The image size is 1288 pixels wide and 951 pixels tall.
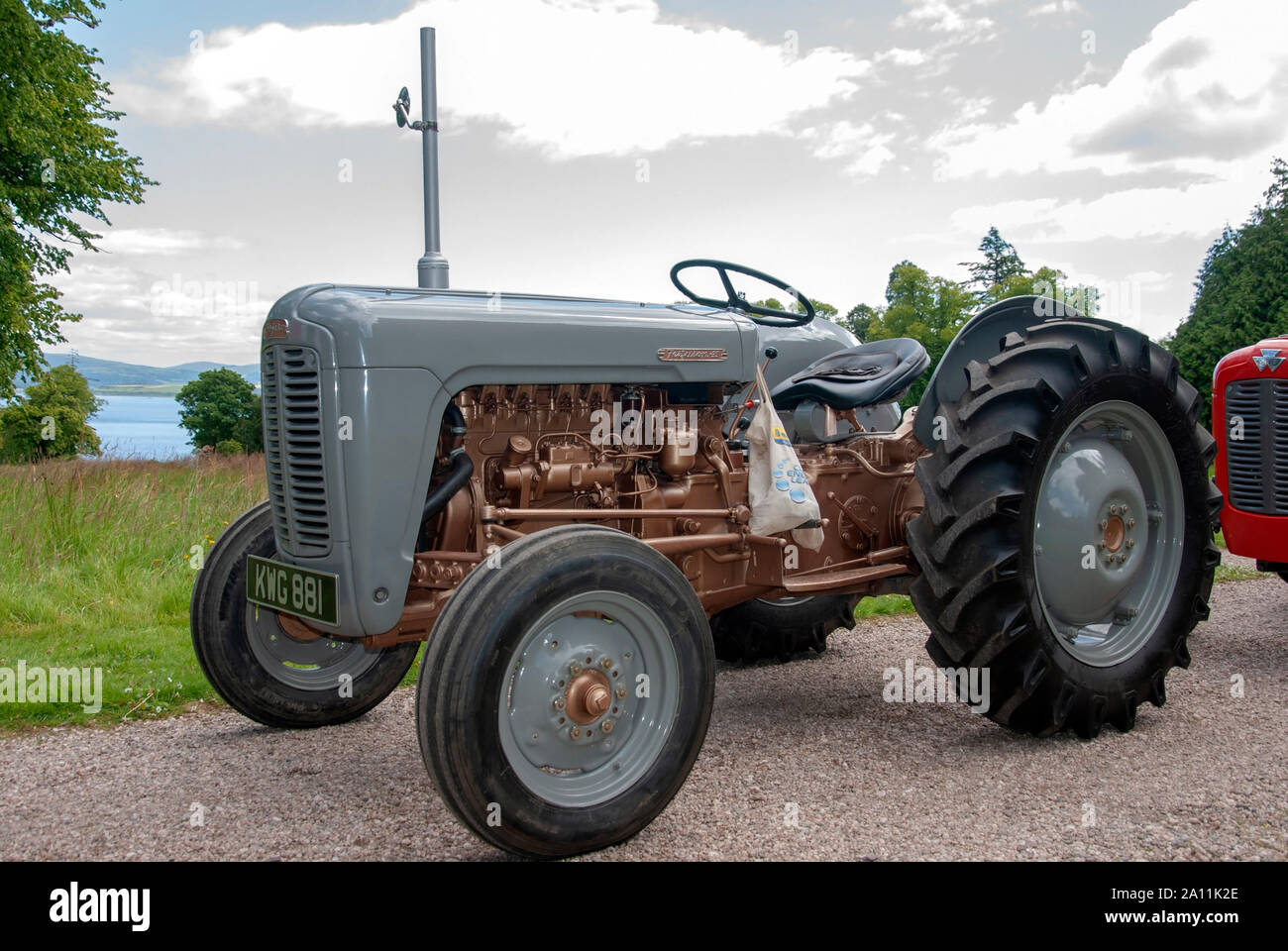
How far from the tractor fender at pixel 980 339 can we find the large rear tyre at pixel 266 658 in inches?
99.9

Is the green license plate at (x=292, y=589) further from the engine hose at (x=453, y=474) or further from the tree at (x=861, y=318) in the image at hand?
the tree at (x=861, y=318)

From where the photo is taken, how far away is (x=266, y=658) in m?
4.28

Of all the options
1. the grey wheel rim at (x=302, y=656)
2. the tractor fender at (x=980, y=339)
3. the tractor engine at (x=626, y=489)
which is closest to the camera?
the tractor engine at (x=626, y=489)

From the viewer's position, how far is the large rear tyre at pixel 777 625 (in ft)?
17.8

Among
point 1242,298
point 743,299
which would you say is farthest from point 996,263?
point 743,299

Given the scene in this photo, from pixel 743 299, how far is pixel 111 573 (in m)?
5.00

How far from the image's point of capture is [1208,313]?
1522 centimetres

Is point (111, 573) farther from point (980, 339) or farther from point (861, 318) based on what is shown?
point (861, 318)

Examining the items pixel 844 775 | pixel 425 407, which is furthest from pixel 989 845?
pixel 425 407

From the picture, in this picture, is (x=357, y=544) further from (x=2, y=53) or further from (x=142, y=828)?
(x=2, y=53)

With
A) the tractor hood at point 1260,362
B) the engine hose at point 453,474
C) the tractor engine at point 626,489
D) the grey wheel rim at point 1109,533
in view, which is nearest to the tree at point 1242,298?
the tractor hood at point 1260,362

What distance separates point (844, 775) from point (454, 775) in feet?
5.46

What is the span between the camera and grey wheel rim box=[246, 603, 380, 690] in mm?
4250

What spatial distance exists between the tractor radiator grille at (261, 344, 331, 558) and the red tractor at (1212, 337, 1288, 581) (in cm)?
485
